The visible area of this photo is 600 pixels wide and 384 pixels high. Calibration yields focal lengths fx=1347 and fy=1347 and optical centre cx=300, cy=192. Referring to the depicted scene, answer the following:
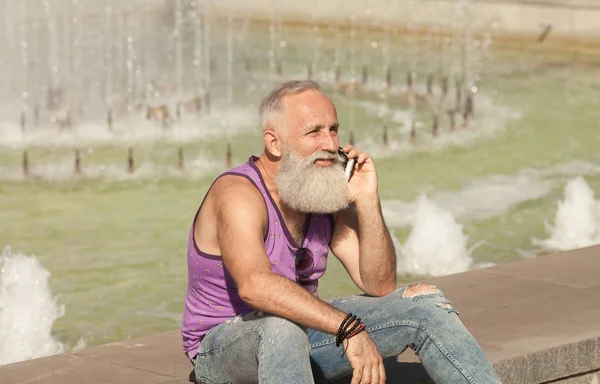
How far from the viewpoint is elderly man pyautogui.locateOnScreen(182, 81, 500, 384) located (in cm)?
425

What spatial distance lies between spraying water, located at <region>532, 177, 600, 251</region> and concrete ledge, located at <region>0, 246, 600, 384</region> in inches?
119

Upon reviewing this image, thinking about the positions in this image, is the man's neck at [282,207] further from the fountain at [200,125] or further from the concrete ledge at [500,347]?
the fountain at [200,125]

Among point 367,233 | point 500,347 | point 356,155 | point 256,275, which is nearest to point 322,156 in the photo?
point 356,155

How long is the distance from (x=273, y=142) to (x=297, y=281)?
481 millimetres

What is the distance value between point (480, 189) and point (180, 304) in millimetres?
4934

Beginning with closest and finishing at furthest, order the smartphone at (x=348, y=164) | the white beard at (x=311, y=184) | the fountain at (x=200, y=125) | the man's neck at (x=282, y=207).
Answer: the white beard at (x=311, y=184)
the man's neck at (x=282, y=207)
the smartphone at (x=348, y=164)
the fountain at (x=200, y=125)

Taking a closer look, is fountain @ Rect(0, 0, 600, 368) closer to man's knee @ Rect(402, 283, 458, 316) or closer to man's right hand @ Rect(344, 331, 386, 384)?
man's knee @ Rect(402, 283, 458, 316)

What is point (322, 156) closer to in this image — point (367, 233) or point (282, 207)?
point (282, 207)

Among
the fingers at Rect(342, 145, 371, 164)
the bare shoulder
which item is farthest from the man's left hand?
the bare shoulder

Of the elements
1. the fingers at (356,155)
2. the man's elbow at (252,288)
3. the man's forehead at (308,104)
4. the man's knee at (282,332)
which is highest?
the man's forehead at (308,104)

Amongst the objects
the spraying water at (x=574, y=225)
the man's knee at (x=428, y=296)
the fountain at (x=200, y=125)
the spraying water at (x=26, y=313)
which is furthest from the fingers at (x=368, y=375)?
the spraying water at (x=574, y=225)

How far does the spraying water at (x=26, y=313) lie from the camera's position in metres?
6.92

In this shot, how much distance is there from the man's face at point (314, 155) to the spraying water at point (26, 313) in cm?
283

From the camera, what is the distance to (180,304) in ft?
26.4
